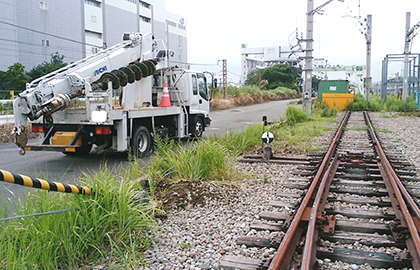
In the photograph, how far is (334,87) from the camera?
1293 inches

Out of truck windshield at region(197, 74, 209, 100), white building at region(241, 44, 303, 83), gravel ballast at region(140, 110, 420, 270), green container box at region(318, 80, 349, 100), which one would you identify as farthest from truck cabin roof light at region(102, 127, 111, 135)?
white building at region(241, 44, 303, 83)

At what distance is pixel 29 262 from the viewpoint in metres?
3.72

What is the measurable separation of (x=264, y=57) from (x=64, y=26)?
92254 mm

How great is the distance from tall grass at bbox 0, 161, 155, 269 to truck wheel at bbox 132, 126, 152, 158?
18.3 ft

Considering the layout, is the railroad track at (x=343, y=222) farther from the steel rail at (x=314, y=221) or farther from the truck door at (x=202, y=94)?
the truck door at (x=202, y=94)

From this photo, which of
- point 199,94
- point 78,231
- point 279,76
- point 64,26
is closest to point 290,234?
point 78,231

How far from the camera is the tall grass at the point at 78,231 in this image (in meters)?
3.89

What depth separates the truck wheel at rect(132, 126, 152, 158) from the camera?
34.7 feet

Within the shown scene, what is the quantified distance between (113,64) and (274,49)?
133m

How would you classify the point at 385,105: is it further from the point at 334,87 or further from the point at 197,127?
A: the point at 197,127

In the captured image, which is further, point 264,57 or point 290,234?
point 264,57

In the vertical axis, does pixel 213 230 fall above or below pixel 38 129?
below

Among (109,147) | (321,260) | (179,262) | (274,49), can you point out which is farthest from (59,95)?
(274,49)

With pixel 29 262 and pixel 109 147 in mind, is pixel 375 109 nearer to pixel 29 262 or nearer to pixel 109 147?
pixel 109 147
